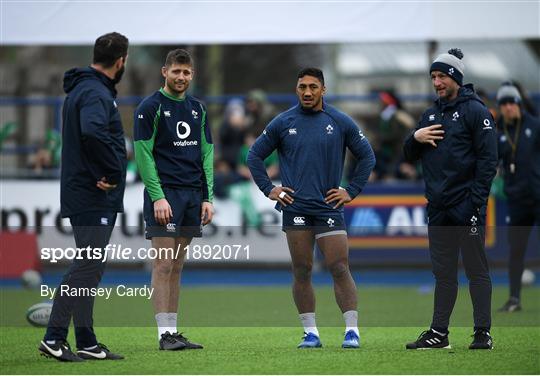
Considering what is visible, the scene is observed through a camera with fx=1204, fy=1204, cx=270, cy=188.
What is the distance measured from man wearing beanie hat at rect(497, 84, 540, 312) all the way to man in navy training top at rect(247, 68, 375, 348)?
13.2 ft

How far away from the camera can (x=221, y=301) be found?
14.4 m

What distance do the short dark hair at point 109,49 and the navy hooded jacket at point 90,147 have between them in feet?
0.33

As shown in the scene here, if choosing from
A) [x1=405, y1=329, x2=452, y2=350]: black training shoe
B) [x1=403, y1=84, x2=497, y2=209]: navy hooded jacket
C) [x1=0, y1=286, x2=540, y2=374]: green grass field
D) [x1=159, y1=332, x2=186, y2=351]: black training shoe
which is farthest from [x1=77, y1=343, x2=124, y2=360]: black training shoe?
[x1=403, y1=84, x2=497, y2=209]: navy hooded jacket

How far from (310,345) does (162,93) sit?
7.56 feet

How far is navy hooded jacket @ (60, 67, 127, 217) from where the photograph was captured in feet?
28.1

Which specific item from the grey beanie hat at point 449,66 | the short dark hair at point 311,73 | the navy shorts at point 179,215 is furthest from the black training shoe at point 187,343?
the grey beanie hat at point 449,66

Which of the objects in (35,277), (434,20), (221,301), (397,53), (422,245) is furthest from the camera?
(397,53)

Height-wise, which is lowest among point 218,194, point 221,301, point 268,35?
point 221,301

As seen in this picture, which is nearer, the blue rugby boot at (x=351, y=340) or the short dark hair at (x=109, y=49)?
the short dark hair at (x=109, y=49)

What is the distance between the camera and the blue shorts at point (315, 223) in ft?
30.9

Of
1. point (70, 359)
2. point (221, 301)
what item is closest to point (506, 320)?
point (221, 301)

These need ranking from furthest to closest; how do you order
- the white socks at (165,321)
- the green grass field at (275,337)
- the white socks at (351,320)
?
the white socks at (351,320)
the white socks at (165,321)
the green grass field at (275,337)

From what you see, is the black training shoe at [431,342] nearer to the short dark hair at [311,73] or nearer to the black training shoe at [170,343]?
the black training shoe at [170,343]

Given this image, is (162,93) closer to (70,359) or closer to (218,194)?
(70,359)
